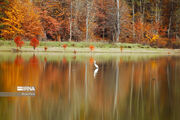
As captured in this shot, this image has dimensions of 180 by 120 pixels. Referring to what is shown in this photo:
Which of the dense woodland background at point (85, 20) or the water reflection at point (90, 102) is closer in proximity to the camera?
the water reflection at point (90, 102)

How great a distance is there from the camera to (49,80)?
11.8 m

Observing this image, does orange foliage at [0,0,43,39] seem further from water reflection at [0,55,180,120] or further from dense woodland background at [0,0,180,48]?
water reflection at [0,55,180,120]

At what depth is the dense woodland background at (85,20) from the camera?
4041 centimetres

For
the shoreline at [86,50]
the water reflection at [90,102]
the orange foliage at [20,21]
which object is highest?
the orange foliage at [20,21]

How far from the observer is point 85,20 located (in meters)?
50.5

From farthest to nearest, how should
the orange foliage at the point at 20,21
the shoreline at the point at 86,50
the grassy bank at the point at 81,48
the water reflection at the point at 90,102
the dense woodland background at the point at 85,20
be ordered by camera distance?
the dense woodland background at the point at 85,20 → the orange foliage at the point at 20,21 → the grassy bank at the point at 81,48 → the shoreline at the point at 86,50 → the water reflection at the point at 90,102

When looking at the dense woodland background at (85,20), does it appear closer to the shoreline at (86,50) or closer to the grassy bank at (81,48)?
the grassy bank at (81,48)

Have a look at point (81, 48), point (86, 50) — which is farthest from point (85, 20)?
point (86, 50)

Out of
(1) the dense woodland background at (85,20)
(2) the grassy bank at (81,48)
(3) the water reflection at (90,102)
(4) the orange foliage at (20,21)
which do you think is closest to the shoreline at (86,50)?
(2) the grassy bank at (81,48)

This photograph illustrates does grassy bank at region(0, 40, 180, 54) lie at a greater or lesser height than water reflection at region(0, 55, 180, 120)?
greater

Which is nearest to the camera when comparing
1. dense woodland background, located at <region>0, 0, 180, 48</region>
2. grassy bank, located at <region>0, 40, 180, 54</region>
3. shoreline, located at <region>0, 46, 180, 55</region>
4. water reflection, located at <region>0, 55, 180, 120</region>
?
water reflection, located at <region>0, 55, 180, 120</region>

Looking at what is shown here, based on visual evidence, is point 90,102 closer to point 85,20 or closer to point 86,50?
point 86,50

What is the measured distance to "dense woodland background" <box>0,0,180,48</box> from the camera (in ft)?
133

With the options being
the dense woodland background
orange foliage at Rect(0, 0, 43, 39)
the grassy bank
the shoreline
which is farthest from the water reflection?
the dense woodland background
